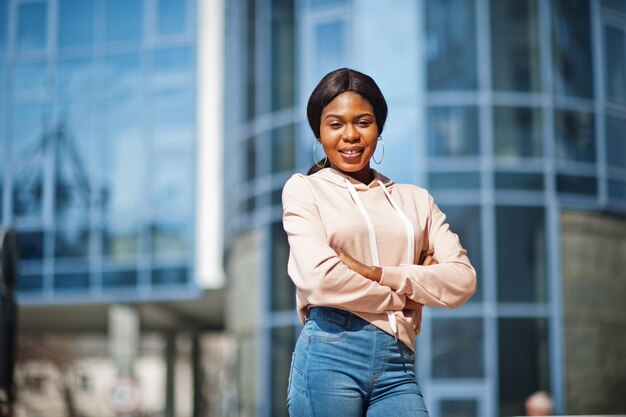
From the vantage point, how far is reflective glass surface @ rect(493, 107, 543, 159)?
19.1 meters

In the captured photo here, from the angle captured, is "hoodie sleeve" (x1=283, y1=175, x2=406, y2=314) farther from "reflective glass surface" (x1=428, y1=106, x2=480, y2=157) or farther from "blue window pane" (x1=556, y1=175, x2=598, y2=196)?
"blue window pane" (x1=556, y1=175, x2=598, y2=196)

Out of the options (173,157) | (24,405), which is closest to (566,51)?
(173,157)

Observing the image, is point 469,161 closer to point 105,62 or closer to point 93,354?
point 105,62

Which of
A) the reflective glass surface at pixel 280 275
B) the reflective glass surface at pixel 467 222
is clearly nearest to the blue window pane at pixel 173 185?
the reflective glass surface at pixel 280 275

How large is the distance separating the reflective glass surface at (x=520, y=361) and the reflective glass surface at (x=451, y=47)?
12.7 ft

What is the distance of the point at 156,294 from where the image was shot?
28312mm

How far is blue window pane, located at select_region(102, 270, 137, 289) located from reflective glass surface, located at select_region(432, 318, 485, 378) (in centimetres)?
1159

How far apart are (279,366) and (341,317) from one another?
57.6 ft

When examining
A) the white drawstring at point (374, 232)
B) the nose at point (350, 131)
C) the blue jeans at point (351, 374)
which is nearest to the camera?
the blue jeans at point (351, 374)

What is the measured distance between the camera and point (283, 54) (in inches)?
818

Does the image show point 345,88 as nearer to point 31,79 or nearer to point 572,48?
point 572,48

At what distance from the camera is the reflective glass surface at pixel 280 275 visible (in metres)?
20.6

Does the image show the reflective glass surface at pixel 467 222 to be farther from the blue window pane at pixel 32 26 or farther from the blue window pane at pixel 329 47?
the blue window pane at pixel 32 26

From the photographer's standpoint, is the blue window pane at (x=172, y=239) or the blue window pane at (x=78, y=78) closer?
the blue window pane at (x=172, y=239)
